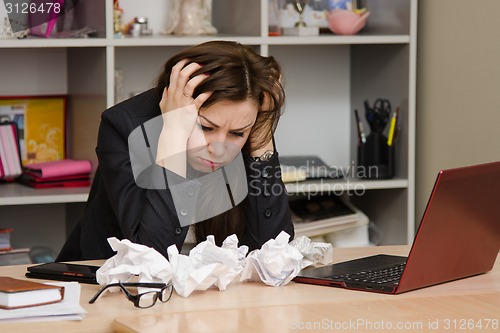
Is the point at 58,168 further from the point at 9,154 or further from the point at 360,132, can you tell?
the point at 360,132

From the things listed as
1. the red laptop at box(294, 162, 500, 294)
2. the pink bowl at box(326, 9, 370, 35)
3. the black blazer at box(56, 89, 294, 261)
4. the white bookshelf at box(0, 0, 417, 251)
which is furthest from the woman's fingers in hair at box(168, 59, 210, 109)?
the pink bowl at box(326, 9, 370, 35)

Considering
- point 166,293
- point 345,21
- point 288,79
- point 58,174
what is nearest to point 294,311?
point 166,293

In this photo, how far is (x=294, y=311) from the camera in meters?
1.37

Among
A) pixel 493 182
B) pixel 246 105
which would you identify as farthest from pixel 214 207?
pixel 493 182

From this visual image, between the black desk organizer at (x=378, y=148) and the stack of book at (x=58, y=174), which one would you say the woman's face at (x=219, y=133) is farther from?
the black desk organizer at (x=378, y=148)

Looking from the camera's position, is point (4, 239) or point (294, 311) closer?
point (294, 311)

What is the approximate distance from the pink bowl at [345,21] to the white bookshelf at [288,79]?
0.25 ft

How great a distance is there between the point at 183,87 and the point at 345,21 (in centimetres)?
122

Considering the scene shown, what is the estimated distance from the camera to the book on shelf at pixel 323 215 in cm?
293

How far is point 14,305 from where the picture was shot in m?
1.32

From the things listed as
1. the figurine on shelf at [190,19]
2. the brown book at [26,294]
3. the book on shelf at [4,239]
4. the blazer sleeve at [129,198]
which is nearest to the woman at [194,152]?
the blazer sleeve at [129,198]

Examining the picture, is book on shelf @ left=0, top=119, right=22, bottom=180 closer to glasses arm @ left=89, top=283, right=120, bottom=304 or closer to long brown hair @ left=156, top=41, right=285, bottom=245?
long brown hair @ left=156, top=41, right=285, bottom=245

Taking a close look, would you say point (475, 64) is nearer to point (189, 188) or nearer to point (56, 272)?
point (189, 188)

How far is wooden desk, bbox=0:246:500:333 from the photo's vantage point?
4.20ft
